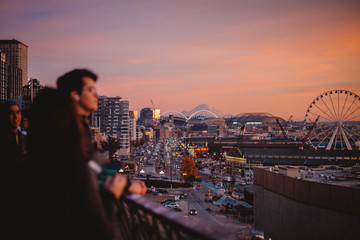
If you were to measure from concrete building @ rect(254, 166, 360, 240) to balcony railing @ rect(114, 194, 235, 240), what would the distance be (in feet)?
54.0

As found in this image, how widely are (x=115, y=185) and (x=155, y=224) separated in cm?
64

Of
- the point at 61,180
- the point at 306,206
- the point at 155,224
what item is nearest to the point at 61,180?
the point at 61,180

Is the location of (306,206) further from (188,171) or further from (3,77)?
(3,77)

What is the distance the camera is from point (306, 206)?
63.4 ft

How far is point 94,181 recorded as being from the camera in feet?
5.37

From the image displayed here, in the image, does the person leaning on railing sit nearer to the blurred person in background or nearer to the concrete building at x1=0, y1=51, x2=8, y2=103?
the blurred person in background

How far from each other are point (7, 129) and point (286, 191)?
21.6 metres

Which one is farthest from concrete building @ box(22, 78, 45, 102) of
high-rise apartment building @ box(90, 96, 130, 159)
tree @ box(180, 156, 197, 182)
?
tree @ box(180, 156, 197, 182)

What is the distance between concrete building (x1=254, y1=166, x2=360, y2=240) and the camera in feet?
54.4

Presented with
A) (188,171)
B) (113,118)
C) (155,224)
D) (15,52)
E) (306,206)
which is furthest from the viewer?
(15,52)

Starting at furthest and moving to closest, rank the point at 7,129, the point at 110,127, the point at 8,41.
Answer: the point at 8,41, the point at 110,127, the point at 7,129

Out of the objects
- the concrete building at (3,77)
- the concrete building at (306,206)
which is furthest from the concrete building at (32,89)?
the concrete building at (306,206)

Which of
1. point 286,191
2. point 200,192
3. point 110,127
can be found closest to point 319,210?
point 286,191

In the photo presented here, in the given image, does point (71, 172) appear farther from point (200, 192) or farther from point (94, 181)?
point (200, 192)
